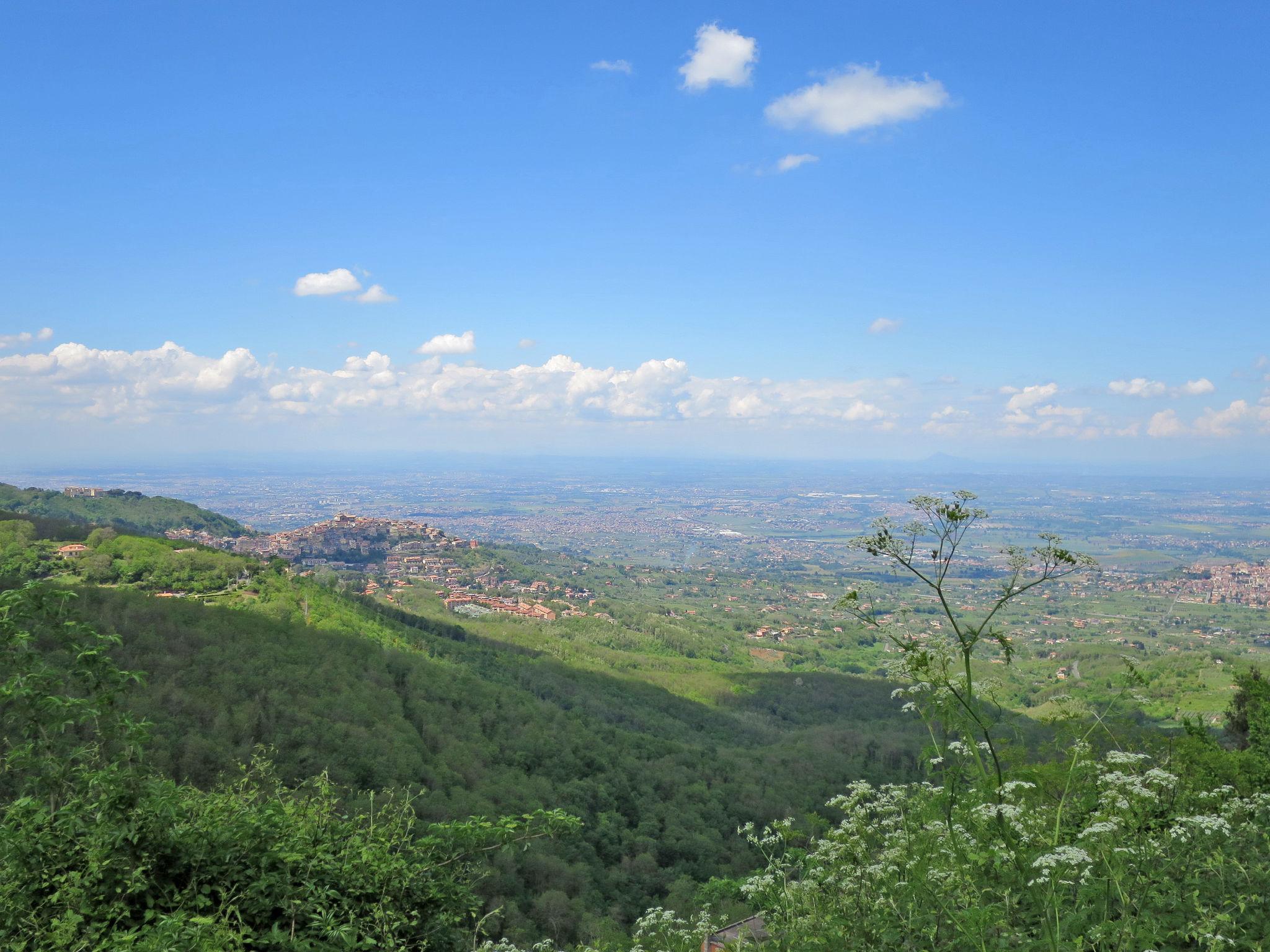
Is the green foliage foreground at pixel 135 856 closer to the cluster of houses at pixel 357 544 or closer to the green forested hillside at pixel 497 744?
the green forested hillside at pixel 497 744

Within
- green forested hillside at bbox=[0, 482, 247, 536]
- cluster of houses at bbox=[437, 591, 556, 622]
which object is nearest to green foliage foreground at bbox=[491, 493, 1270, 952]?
cluster of houses at bbox=[437, 591, 556, 622]

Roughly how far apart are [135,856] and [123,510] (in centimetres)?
9288

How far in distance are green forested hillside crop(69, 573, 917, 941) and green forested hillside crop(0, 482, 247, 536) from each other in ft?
133

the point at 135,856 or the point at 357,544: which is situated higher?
the point at 135,856

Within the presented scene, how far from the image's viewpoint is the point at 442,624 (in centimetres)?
5581

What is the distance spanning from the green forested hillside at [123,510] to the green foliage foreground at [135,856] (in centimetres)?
7373

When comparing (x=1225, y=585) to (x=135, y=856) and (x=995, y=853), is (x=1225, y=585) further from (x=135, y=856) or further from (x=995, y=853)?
(x=135, y=856)

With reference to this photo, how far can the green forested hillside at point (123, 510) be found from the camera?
65.9 meters

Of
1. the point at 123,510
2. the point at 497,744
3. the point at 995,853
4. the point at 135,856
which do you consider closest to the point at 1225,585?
the point at 497,744

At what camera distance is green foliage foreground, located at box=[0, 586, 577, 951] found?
304cm

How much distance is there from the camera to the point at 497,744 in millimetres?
30641

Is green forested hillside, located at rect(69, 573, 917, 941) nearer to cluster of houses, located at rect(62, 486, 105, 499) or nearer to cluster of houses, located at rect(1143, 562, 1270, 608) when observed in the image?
cluster of houses, located at rect(62, 486, 105, 499)

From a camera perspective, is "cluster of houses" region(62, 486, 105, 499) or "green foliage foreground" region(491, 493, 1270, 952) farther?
"cluster of houses" region(62, 486, 105, 499)

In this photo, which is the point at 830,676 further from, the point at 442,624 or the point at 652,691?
the point at 442,624
